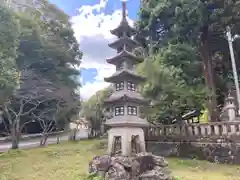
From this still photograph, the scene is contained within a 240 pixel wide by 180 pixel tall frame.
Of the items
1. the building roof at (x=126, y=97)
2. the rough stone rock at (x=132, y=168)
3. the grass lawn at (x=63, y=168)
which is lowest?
the grass lawn at (x=63, y=168)

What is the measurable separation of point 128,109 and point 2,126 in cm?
1966

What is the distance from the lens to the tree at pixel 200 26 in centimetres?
1231

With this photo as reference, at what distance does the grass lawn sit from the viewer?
26.7 feet

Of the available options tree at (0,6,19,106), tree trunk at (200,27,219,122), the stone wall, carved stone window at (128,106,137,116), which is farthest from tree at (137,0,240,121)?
tree at (0,6,19,106)

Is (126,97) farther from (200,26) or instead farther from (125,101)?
(200,26)

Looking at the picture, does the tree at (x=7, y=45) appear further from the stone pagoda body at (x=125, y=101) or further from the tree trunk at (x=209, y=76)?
the tree trunk at (x=209, y=76)

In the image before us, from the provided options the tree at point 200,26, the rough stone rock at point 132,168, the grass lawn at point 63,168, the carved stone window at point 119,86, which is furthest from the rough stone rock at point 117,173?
the tree at point 200,26

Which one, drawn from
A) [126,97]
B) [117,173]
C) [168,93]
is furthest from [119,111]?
[168,93]

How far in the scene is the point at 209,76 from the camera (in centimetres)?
1362

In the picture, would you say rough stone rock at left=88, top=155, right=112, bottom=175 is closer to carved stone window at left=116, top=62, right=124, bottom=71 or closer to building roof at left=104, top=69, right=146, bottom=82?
building roof at left=104, top=69, right=146, bottom=82

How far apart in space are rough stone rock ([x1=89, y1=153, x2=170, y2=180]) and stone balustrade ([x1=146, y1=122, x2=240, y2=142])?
4486 mm

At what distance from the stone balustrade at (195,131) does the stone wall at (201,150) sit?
0.29 meters

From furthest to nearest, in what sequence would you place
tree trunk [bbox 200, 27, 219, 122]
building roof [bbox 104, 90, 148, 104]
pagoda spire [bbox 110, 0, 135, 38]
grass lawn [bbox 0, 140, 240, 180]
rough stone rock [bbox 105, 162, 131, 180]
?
tree trunk [bbox 200, 27, 219, 122], pagoda spire [bbox 110, 0, 135, 38], building roof [bbox 104, 90, 148, 104], grass lawn [bbox 0, 140, 240, 180], rough stone rock [bbox 105, 162, 131, 180]

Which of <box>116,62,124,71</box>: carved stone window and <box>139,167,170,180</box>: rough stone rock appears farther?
<box>116,62,124,71</box>: carved stone window
